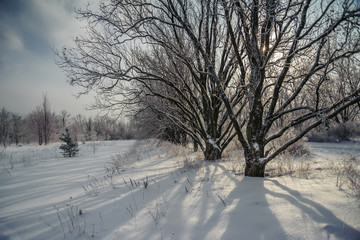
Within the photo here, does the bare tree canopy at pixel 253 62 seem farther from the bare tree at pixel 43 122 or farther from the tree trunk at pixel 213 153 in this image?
the bare tree at pixel 43 122

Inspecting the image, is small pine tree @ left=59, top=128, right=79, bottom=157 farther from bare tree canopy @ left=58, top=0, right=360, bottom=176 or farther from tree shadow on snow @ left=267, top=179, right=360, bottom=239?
tree shadow on snow @ left=267, top=179, right=360, bottom=239

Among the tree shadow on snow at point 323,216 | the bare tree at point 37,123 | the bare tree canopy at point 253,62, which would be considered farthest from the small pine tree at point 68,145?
the bare tree at point 37,123

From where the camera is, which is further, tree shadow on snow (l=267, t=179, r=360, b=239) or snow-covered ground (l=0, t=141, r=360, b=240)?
snow-covered ground (l=0, t=141, r=360, b=240)

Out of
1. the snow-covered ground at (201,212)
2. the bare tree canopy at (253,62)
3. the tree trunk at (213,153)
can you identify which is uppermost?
the bare tree canopy at (253,62)

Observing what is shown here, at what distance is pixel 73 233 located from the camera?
2033mm

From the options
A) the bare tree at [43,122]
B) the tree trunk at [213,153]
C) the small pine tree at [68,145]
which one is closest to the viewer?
the tree trunk at [213,153]

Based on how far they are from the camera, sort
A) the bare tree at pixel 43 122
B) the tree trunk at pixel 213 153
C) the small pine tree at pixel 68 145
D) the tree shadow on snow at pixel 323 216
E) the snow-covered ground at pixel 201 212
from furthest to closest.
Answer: the bare tree at pixel 43 122 → the small pine tree at pixel 68 145 → the tree trunk at pixel 213 153 → the snow-covered ground at pixel 201 212 → the tree shadow on snow at pixel 323 216

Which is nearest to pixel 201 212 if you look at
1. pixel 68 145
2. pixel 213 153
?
pixel 213 153

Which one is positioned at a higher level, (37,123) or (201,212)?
(37,123)

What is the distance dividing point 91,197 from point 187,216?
6.76ft

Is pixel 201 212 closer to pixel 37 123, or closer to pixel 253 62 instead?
pixel 253 62

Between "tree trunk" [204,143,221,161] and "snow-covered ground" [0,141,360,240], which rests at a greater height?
"tree trunk" [204,143,221,161]

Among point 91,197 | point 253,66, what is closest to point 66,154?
point 91,197

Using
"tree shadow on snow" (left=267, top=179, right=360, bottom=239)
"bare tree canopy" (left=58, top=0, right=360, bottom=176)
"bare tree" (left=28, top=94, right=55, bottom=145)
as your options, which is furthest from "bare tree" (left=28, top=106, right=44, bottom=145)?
"tree shadow on snow" (left=267, top=179, right=360, bottom=239)
